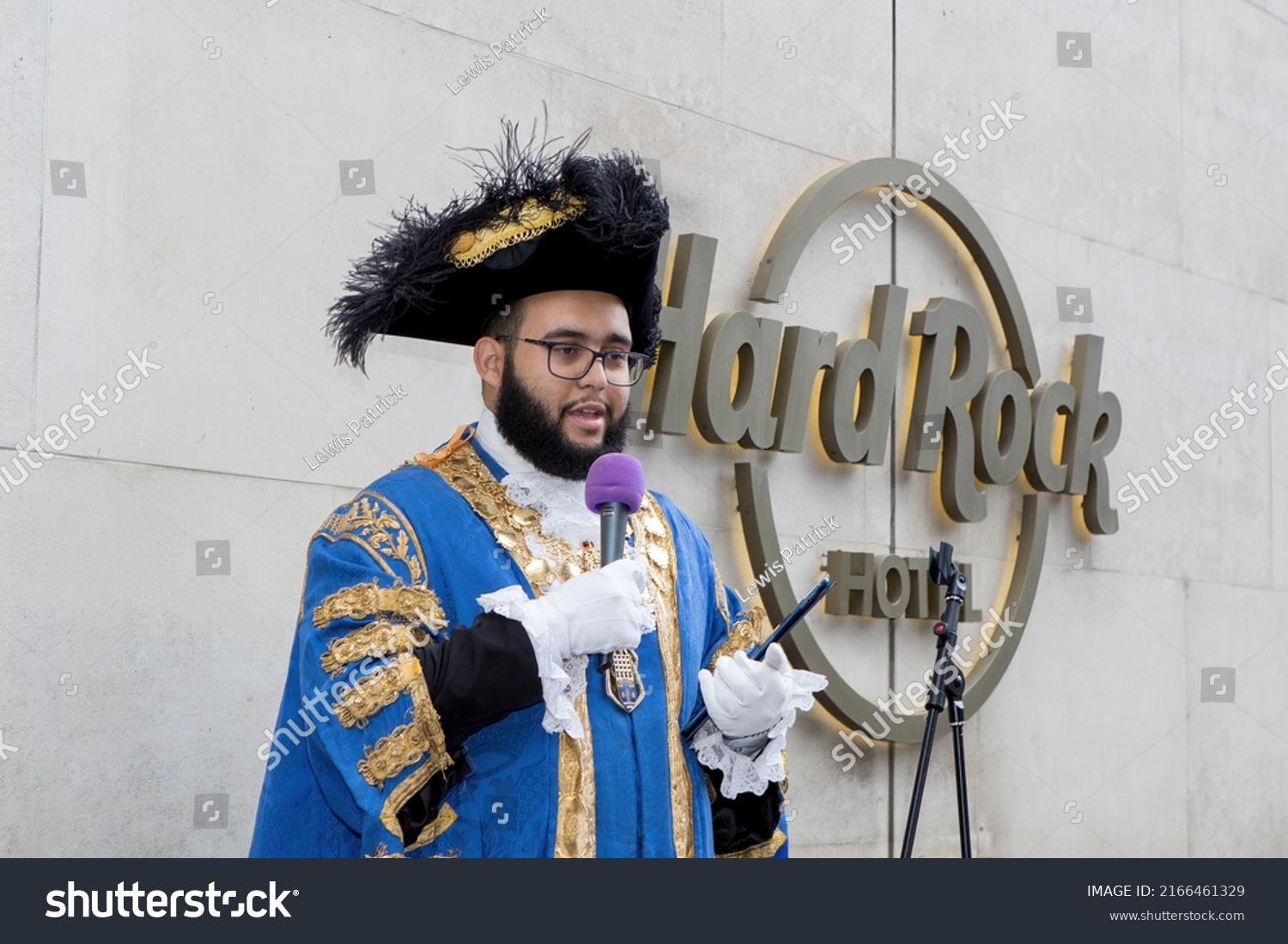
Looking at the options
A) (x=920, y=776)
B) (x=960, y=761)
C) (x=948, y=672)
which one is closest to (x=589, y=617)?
(x=948, y=672)

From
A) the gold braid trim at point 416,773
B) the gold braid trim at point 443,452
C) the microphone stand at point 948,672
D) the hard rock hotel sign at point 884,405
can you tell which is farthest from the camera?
the hard rock hotel sign at point 884,405

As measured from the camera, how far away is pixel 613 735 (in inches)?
99.3

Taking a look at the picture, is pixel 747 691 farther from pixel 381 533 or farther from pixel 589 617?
pixel 381 533

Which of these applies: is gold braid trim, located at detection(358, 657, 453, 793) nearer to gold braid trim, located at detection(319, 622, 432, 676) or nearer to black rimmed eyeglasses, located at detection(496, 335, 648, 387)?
gold braid trim, located at detection(319, 622, 432, 676)

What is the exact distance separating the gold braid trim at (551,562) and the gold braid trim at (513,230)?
1.12 ft

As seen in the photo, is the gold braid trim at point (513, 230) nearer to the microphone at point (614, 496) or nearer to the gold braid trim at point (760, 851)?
the microphone at point (614, 496)

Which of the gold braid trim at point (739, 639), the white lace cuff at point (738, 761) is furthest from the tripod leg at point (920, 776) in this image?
the white lace cuff at point (738, 761)

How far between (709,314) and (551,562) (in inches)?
83.4

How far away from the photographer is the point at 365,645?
2338mm

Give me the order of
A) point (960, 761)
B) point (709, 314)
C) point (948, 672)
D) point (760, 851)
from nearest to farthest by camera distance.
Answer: point (760, 851) → point (948, 672) → point (960, 761) → point (709, 314)

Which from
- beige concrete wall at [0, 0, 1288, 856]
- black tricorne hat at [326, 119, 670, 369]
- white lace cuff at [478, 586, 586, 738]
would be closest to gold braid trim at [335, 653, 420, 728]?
white lace cuff at [478, 586, 586, 738]

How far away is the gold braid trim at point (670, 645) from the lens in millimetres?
2576

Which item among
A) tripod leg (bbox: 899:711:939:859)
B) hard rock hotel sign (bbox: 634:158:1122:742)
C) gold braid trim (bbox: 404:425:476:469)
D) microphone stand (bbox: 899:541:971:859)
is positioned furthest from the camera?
hard rock hotel sign (bbox: 634:158:1122:742)

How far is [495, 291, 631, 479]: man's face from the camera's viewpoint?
261 centimetres
